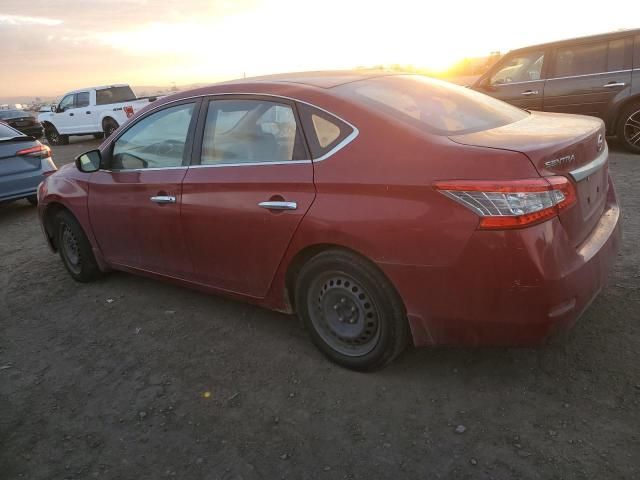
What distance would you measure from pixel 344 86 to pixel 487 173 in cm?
112

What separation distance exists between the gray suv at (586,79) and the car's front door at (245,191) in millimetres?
6492

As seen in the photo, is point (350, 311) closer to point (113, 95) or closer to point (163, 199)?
point (163, 199)

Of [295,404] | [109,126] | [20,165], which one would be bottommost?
[295,404]

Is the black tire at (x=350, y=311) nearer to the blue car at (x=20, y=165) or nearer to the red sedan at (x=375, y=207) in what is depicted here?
the red sedan at (x=375, y=207)

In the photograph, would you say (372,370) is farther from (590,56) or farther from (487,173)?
(590,56)

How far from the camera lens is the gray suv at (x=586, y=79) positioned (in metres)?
7.59

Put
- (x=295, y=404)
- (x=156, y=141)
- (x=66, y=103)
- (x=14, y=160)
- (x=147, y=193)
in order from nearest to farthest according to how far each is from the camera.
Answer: (x=295, y=404) → (x=147, y=193) → (x=156, y=141) → (x=14, y=160) → (x=66, y=103)

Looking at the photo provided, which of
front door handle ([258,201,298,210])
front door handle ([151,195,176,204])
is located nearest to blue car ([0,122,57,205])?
front door handle ([151,195,176,204])

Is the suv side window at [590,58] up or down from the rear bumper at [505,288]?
up

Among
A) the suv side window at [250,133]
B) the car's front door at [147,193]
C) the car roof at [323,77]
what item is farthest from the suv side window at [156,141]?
the car roof at [323,77]


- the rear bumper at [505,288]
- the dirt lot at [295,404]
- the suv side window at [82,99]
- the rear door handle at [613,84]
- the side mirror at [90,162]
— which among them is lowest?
the dirt lot at [295,404]

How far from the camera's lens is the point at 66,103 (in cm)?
1833

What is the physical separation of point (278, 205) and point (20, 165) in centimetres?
617

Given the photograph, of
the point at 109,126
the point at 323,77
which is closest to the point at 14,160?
the point at 323,77
